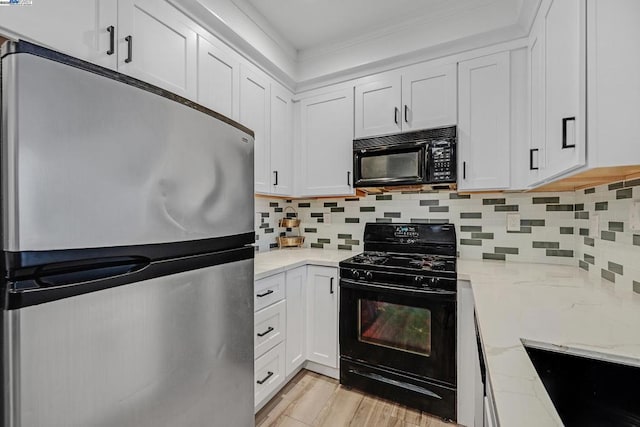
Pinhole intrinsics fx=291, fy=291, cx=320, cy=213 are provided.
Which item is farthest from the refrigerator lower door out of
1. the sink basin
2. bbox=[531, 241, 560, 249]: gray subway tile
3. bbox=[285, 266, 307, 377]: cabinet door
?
bbox=[531, 241, 560, 249]: gray subway tile

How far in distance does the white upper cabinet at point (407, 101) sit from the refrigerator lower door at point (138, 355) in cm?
153

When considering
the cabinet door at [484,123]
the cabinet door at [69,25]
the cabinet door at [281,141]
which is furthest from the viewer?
the cabinet door at [281,141]

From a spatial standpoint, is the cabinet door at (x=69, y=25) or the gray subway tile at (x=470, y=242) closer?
the cabinet door at (x=69, y=25)

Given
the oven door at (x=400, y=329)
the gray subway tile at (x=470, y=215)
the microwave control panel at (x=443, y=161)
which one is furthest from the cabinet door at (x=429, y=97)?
the oven door at (x=400, y=329)

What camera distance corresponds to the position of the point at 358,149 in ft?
7.30

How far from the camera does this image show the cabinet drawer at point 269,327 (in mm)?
1710

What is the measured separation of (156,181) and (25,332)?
0.41 meters

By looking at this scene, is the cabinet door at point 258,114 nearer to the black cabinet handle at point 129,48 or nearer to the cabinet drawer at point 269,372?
the black cabinet handle at point 129,48

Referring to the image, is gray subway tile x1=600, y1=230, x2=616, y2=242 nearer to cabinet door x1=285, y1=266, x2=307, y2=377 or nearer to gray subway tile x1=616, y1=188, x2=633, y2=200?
gray subway tile x1=616, y1=188, x2=633, y2=200

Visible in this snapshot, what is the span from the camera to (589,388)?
796 millimetres

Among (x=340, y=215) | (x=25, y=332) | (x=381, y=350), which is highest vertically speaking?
(x=340, y=215)

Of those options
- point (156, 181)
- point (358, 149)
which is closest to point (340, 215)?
point (358, 149)

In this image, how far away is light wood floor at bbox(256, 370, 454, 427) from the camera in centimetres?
172

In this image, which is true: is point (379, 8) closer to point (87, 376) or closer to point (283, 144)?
point (283, 144)
